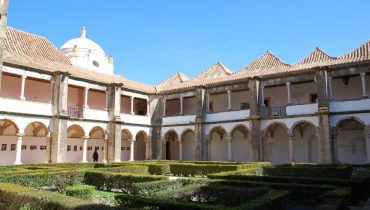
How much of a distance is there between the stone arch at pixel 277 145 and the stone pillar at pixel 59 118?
1439cm

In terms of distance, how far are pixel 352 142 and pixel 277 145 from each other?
17.4ft

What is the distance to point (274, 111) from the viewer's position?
2262 cm

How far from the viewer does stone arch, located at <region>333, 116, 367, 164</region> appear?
21391mm

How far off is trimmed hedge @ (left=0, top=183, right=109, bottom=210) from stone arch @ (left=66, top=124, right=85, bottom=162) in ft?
55.3

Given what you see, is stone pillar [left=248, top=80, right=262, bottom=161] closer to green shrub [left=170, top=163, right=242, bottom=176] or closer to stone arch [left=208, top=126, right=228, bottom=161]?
stone arch [left=208, top=126, right=228, bottom=161]

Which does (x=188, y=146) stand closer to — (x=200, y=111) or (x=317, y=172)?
(x=200, y=111)

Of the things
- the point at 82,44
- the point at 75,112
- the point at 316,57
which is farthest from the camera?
the point at 82,44

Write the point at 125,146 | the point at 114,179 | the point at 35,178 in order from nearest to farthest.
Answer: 1. the point at 35,178
2. the point at 114,179
3. the point at 125,146

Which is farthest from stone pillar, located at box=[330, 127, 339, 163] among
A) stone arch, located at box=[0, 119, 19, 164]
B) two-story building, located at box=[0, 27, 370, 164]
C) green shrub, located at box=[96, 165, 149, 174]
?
stone arch, located at box=[0, 119, 19, 164]

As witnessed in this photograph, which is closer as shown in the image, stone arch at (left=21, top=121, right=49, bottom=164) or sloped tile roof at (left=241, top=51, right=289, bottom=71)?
stone arch at (left=21, top=121, right=49, bottom=164)

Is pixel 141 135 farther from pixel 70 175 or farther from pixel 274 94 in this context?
pixel 70 175

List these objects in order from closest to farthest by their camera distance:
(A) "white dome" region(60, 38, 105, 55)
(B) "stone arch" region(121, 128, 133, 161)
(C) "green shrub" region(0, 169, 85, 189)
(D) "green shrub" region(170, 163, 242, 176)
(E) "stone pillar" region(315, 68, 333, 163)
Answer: (C) "green shrub" region(0, 169, 85, 189) < (D) "green shrub" region(170, 163, 242, 176) < (E) "stone pillar" region(315, 68, 333, 163) < (B) "stone arch" region(121, 128, 133, 161) < (A) "white dome" region(60, 38, 105, 55)

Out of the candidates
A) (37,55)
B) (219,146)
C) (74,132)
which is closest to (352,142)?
(219,146)

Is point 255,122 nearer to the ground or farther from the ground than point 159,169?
farther from the ground
